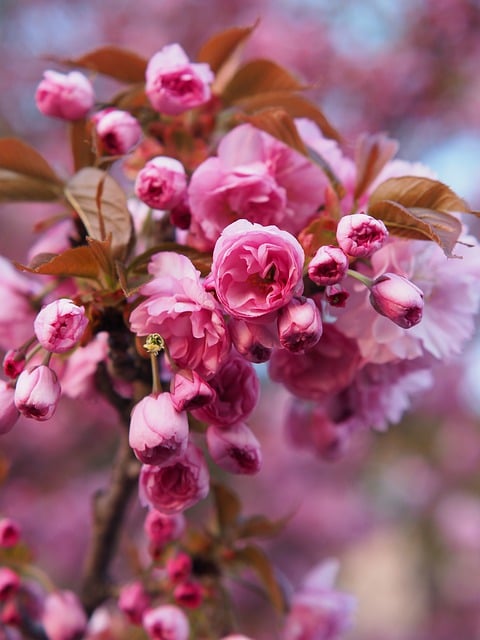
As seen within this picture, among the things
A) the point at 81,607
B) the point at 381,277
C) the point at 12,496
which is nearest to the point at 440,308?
the point at 381,277

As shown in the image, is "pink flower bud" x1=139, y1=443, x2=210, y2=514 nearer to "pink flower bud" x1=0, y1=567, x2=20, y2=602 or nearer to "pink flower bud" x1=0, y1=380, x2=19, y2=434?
"pink flower bud" x1=0, y1=380, x2=19, y2=434

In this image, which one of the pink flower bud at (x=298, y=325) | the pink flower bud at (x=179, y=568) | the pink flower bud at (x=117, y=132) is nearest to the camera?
the pink flower bud at (x=298, y=325)

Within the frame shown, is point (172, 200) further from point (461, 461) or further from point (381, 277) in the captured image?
point (461, 461)

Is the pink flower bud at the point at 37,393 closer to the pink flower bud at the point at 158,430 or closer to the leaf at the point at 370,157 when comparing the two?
the pink flower bud at the point at 158,430

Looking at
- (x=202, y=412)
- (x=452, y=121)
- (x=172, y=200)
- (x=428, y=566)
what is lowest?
(x=428, y=566)

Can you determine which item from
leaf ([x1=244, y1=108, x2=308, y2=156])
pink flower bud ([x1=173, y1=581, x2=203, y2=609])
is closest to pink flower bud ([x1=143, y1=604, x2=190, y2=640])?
pink flower bud ([x1=173, y1=581, x2=203, y2=609])

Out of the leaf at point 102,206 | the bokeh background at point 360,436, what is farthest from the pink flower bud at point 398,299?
the bokeh background at point 360,436
